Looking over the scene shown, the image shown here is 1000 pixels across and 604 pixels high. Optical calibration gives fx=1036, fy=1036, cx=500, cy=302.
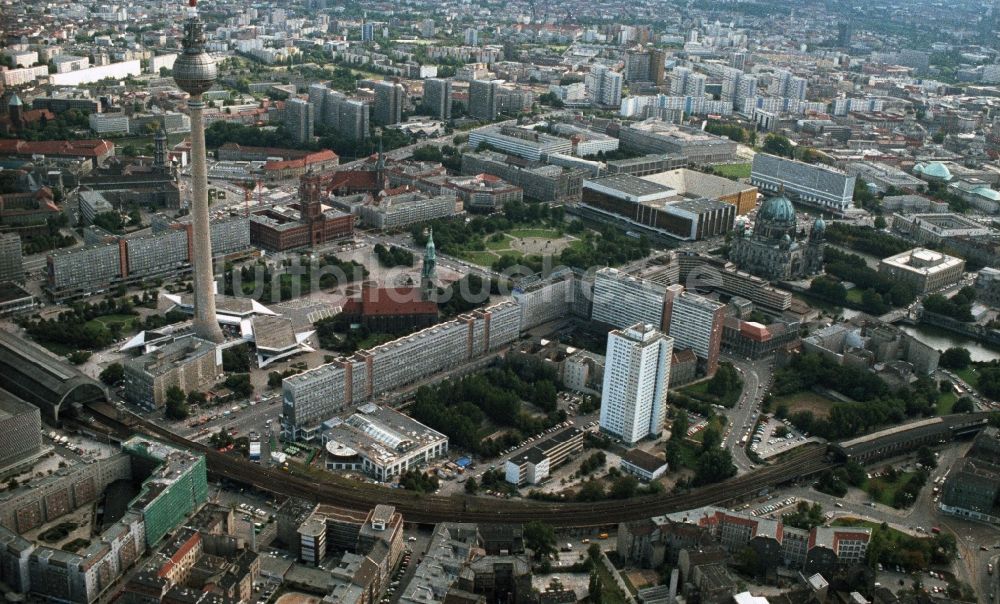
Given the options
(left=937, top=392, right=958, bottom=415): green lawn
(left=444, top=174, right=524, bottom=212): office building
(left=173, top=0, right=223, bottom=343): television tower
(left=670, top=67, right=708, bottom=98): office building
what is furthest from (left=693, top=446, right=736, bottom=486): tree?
(left=670, top=67, right=708, bottom=98): office building

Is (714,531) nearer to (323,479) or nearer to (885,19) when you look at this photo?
(323,479)

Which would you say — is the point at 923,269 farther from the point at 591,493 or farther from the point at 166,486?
the point at 166,486

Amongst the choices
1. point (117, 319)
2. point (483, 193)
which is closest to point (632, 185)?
point (483, 193)

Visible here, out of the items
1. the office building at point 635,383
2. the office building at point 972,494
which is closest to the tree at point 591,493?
the office building at point 635,383

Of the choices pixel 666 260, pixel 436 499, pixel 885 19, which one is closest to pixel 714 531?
pixel 436 499

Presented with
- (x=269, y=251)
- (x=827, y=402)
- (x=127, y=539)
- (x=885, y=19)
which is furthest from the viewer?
(x=885, y=19)

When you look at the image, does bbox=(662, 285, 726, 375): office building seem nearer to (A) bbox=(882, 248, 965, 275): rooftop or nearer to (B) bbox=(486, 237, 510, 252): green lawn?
(B) bbox=(486, 237, 510, 252): green lawn

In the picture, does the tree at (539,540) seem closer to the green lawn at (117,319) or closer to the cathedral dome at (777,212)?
the green lawn at (117,319)
